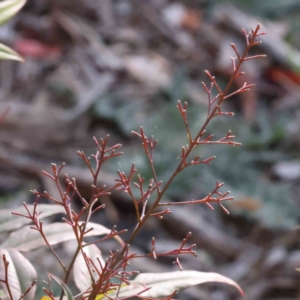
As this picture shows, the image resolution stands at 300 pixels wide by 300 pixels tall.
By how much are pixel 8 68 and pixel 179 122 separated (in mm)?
760

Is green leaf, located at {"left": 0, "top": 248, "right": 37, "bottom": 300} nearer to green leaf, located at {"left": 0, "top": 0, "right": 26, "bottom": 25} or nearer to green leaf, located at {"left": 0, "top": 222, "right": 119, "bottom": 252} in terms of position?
green leaf, located at {"left": 0, "top": 222, "right": 119, "bottom": 252}

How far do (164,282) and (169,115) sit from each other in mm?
1354

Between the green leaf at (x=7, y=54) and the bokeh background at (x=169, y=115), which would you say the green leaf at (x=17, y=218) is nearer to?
the green leaf at (x=7, y=54)

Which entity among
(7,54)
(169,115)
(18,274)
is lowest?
(169,115)

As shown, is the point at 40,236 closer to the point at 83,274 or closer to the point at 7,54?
the point at 83,274

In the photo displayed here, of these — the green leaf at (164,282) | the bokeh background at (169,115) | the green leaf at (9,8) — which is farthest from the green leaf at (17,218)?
the bokeh background at (169,115)

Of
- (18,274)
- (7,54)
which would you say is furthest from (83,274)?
(7,54)

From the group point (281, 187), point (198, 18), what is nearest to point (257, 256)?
point (281, 187)

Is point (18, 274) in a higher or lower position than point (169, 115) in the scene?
higher

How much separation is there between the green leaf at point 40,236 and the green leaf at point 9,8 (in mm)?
258

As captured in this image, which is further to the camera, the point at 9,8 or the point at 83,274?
the point at 9,8

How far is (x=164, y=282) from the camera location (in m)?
0.49

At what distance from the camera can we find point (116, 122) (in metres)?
1.82

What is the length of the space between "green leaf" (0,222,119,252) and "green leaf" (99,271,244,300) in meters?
0.07
